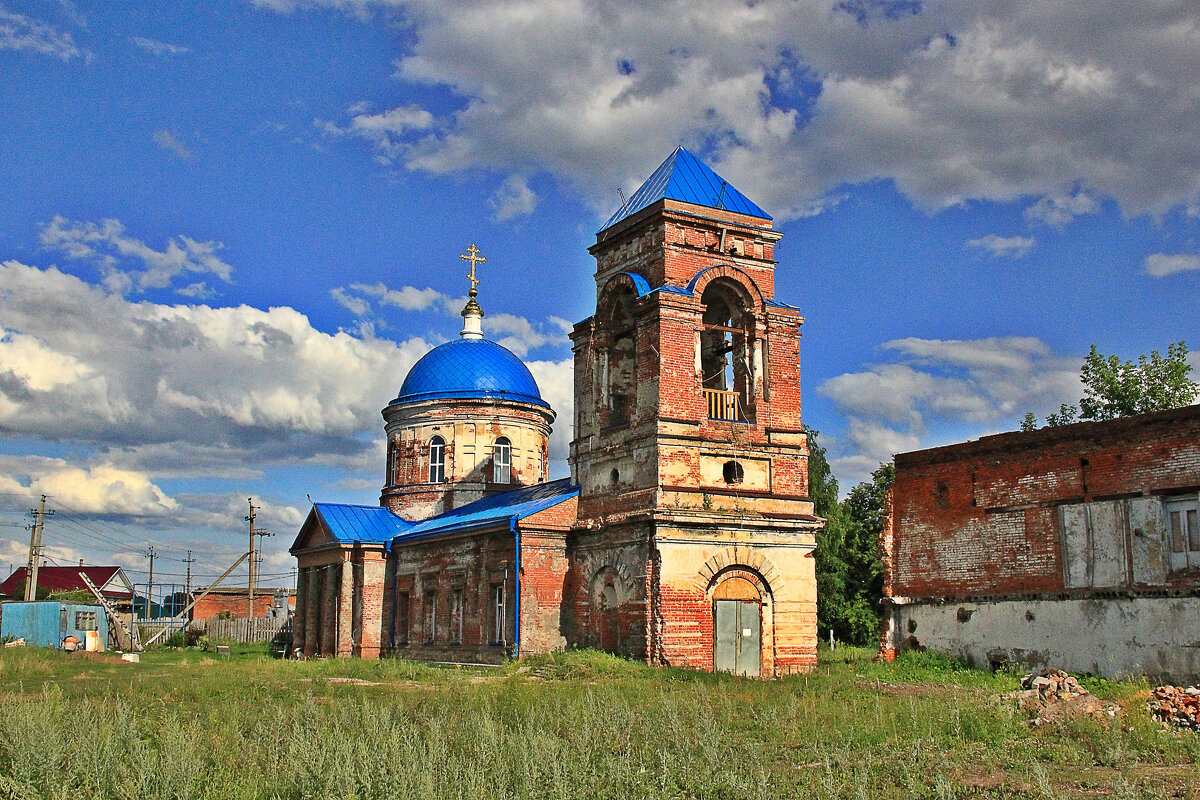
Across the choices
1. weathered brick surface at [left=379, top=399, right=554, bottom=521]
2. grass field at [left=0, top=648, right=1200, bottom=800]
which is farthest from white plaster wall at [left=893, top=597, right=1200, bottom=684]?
weathered brick surface at [left=379, top=399, right=554, bottom=521]

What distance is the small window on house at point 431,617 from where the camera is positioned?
2816 centimetres

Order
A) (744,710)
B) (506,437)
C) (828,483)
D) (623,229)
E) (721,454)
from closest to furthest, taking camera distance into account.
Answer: (744,710) → (721,454) → (623,229) → (506,437) → (828,483)

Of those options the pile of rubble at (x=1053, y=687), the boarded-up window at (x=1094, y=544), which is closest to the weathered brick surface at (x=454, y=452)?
the boarded-up window at (x=1094, y=544)

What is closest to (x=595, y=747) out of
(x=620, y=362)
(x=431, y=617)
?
(x=620, y=362)

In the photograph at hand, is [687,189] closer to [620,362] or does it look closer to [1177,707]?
[620,362]

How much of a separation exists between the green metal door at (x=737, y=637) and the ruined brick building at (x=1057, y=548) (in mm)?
3587

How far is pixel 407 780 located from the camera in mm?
8523

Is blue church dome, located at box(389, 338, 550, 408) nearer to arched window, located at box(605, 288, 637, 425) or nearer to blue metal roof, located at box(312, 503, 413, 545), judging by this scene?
blue metal roof, located at box(312, 503, 413, 545)

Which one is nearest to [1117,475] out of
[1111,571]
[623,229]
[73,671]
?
[1111,571]

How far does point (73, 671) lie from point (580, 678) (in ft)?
42.7

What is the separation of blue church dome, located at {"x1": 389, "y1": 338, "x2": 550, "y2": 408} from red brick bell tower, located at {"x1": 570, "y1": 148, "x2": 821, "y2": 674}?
33.0ft

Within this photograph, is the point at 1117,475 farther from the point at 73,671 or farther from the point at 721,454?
the point at 73,671

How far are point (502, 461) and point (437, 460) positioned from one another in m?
2.10

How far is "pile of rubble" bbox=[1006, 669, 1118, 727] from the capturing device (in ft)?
42.3
